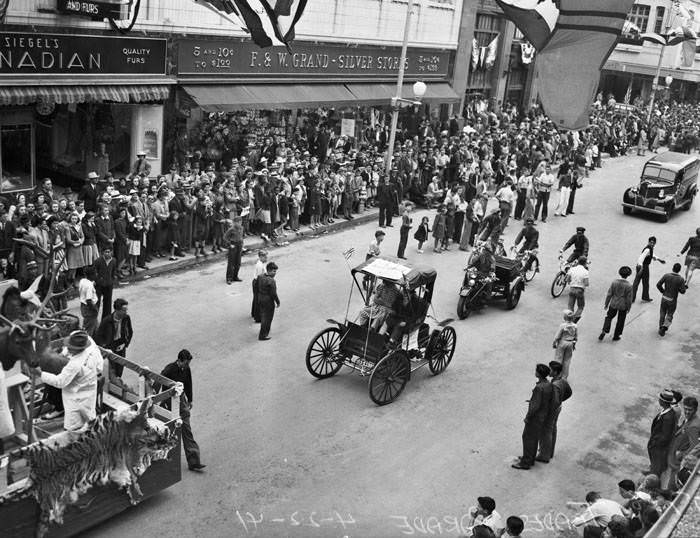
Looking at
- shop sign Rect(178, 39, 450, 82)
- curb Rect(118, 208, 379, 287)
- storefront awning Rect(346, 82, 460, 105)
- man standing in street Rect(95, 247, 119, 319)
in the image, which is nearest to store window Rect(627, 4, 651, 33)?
shop sign Rect(178, 39, 450, 82)

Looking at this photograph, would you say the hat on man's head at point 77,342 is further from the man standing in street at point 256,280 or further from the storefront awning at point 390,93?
the storefront awning at point 390,93

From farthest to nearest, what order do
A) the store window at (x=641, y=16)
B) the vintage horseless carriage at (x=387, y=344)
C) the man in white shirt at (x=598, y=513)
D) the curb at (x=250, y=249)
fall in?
the store window at (x=641, y=16), the curb at (x=250, y=249), the vintage horseless carriage at (x=387, y=344), the man in white shirt at (x=598, y=513)

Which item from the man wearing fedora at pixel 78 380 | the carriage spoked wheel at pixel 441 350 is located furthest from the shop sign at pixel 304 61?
the man wearing fedora at pixel 78 380

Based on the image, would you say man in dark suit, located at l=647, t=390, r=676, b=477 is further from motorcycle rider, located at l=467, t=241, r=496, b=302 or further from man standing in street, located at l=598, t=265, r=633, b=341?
motorcycle rider, located at l=467, t=241, r=496, b=302

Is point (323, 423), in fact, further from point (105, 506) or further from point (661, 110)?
point (661, 110)

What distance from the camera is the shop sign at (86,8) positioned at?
1858cm

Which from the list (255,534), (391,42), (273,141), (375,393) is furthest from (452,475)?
(391,42)

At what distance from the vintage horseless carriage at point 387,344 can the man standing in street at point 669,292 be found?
212 inches

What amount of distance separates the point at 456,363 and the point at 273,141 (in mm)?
13547

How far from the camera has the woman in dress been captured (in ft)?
51.8

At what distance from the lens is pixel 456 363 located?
15.0 meters

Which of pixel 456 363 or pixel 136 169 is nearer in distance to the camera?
pixel 456 363

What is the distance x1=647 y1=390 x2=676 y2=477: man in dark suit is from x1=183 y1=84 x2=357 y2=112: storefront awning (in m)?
16.1

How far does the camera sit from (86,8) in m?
18.7
